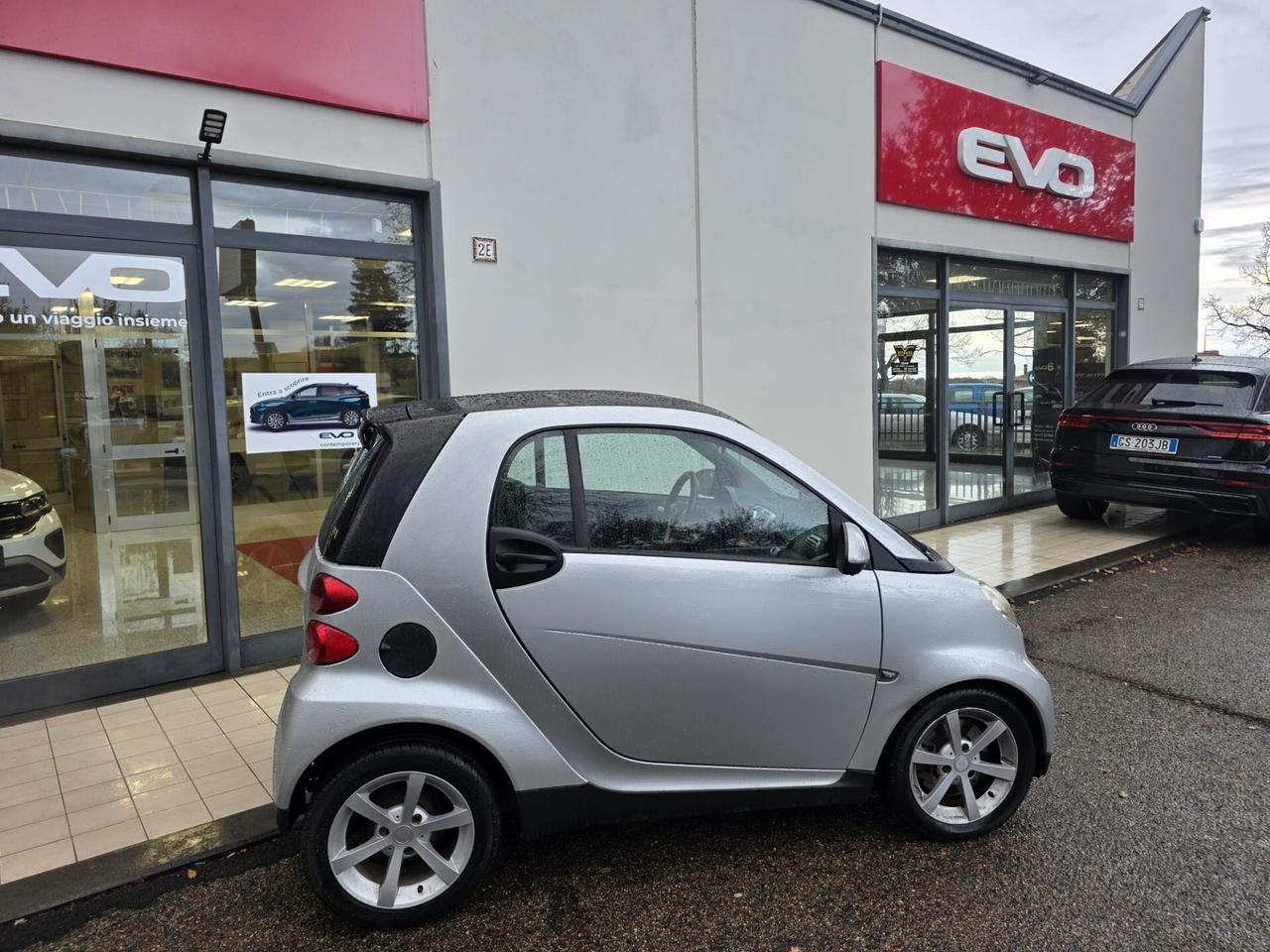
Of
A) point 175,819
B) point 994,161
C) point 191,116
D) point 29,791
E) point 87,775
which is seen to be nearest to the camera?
point 175,819

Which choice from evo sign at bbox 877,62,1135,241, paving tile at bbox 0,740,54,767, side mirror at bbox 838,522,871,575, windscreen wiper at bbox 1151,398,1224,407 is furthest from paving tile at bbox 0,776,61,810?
windscreen wiper at bbox 1151,398,1224,407

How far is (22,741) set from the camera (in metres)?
3.98

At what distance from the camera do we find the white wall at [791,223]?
693 centimetres

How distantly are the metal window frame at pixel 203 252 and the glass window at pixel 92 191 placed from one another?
4 centimetres

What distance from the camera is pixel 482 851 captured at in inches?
100

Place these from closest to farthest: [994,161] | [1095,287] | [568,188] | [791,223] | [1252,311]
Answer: [568,188] → [791,223] → [994,161] → [1095,287] → [1252,311]

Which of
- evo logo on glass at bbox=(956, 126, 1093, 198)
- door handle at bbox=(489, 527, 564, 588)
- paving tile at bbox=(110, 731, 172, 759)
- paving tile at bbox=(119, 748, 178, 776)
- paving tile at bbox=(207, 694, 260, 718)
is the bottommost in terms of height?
paving tile at bbox=(119, 748, 178, 776)

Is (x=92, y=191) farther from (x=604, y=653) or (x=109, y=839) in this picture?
(x=604, y=653)

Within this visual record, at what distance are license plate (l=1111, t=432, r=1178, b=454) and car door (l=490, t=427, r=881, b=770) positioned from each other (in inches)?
250

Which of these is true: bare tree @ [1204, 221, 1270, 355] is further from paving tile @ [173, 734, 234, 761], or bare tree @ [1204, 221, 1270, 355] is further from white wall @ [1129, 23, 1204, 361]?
paving tile @ [173, 734, 234, 761]

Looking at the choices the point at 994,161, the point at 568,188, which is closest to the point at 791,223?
the point at 568,188

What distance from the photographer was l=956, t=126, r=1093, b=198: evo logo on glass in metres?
8.90

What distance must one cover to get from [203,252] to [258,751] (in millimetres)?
2723

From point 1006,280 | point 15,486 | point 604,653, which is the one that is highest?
point 1006,280
